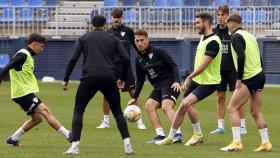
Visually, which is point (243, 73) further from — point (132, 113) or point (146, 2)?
point (146, 2)

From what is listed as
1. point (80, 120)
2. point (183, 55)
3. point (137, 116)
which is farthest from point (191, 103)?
point (183, 55)

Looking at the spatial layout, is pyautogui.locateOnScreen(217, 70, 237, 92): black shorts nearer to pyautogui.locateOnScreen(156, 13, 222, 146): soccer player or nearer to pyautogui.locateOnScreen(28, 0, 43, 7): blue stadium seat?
pyautogui.locateOnScreen(156, 13, 222, 146): soccer player

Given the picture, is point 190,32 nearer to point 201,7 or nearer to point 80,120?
point 201,7

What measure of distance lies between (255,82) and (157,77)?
2393mm

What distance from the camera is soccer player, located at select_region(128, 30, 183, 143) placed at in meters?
16.2

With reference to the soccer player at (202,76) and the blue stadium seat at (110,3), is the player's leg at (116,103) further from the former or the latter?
the blue stadium seat at (110,3)

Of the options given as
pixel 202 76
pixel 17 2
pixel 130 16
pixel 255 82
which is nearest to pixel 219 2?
pixel 130 16

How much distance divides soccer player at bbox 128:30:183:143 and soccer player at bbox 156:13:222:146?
430mm

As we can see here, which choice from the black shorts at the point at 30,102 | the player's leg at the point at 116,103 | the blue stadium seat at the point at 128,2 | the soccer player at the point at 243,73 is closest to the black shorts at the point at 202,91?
the soccer player at the point at 243,73

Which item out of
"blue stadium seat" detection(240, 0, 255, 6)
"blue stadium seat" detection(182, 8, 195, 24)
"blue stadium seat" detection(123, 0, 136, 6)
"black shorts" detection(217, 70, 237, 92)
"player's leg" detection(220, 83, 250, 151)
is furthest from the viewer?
"blue stadium seat" detection(123, 0, 136, 6)

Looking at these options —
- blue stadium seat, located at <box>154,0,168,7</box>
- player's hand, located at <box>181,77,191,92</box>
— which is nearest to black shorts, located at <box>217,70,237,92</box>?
player's hand, located at <box>181,77,191,92</box>

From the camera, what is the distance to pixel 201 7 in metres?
37.6

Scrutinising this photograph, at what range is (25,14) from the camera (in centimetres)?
3762

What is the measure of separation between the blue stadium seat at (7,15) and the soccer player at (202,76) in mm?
22408
